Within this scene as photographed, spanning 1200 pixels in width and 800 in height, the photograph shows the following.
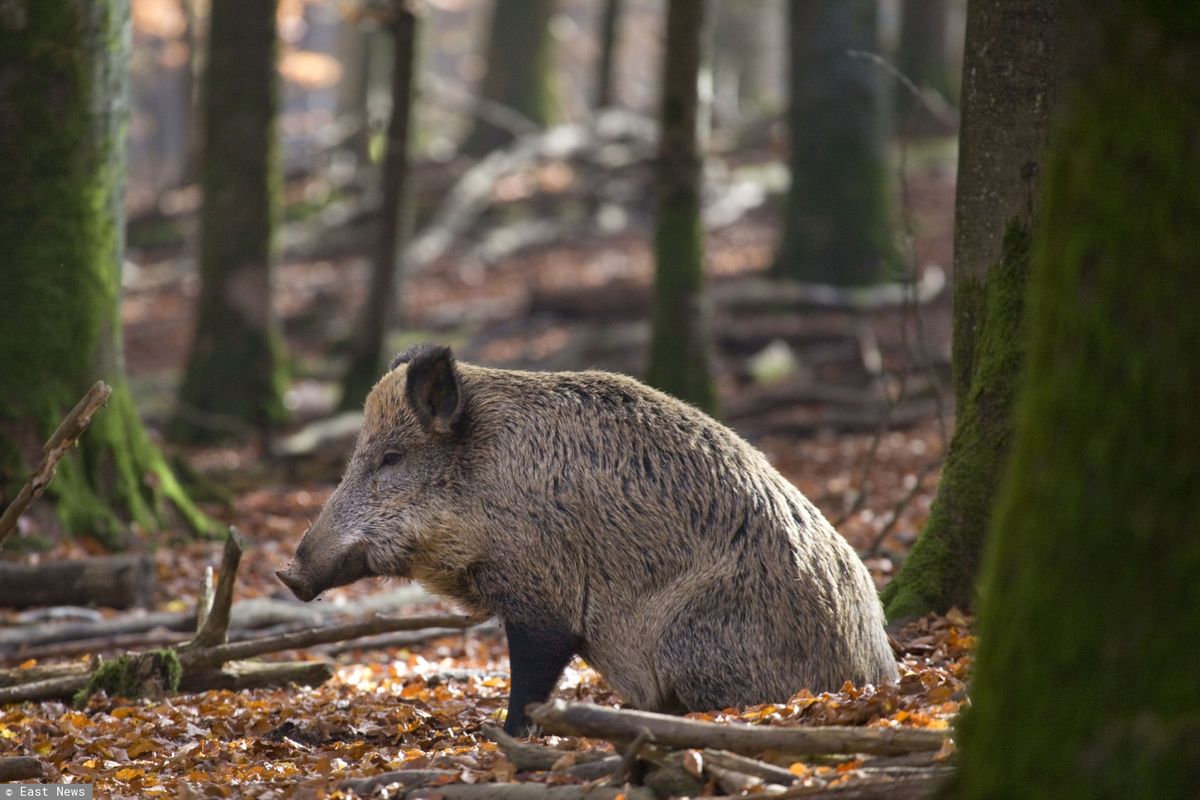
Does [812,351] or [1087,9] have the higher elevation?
[1087,9]

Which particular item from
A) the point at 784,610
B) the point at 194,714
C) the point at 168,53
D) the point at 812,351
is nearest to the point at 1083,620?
the point at 784,610

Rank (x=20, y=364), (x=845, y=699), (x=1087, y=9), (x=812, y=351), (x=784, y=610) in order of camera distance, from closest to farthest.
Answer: (x=1087, y=9)
(x=845, y=699)
(x=784, y=610)
(x=20, y=364)
(x=812, y=351)

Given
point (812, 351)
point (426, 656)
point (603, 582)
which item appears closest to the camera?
point (603, 582)

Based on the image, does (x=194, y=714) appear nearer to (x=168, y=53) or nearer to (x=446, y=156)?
(x=446, y=156)

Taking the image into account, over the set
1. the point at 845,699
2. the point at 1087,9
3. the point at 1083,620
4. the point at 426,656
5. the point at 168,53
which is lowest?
the point at 426,656

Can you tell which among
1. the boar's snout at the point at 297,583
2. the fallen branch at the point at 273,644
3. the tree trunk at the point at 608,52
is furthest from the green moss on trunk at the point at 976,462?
the tree trunk at the point at 608,52

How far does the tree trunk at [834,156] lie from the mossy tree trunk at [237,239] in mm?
7390

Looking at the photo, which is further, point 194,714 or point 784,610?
point 194,714

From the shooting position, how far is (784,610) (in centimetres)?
589

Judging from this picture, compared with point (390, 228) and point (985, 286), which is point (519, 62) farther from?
point (985, 286)

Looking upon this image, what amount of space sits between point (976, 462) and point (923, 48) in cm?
2395

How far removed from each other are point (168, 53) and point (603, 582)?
1811 inches

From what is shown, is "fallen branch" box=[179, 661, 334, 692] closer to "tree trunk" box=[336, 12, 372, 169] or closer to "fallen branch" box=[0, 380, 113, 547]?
"fallen branch" box=[0, 380, 113, 547]

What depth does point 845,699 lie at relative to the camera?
5418 millimetres
